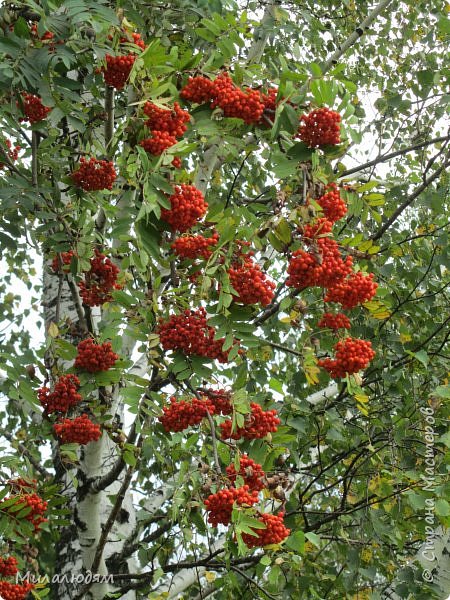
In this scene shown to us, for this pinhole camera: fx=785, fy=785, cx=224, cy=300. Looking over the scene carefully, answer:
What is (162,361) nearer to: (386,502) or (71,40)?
(71,40)

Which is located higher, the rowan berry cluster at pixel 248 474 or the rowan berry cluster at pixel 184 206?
the rowan berry cluster at pixel 184 206

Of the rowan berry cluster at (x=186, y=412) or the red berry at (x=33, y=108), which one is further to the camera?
the red berry at (x=33, y=108)

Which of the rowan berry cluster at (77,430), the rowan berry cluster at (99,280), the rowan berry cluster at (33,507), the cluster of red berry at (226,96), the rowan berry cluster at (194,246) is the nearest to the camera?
the rowan berry cluster at (194,246)

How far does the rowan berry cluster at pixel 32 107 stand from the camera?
9.80ft

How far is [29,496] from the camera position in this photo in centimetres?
286

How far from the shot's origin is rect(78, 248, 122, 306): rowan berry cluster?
10.1 ft

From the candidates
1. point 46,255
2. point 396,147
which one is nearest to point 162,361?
point 46,255

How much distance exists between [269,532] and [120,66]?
4.94 ft

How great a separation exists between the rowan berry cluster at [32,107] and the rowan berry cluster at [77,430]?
1.17m

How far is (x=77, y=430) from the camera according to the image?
2928 millimetres

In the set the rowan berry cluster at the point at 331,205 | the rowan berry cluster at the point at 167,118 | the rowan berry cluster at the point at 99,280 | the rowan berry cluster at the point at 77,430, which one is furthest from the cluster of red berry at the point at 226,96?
the rowan berry cluster at the point at 77,430

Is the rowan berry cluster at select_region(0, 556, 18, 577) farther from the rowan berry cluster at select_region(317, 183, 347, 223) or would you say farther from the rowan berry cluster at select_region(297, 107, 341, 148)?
the rowan berry cluster at select_region(297, 107, 341, 148)

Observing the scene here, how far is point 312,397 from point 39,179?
6.62ft

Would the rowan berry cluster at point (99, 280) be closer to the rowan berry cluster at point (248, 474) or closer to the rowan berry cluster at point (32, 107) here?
the rowan berry cluster at point (32, 107)
